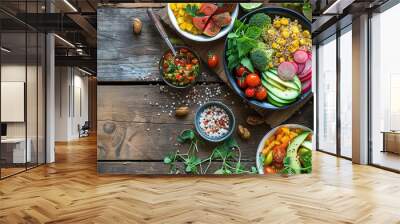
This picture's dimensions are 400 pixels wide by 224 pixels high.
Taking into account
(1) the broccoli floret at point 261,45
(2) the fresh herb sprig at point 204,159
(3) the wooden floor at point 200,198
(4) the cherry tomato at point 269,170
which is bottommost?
(3) the wooden floor at point 200,198

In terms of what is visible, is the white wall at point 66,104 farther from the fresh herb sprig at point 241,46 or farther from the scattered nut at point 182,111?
the fresh herb sprig at point 241,46

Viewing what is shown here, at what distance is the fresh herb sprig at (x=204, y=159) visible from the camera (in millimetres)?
5832

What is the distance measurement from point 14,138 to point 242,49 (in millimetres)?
3753

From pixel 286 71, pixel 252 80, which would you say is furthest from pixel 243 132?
pixel 286 71

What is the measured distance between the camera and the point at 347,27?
829 cm

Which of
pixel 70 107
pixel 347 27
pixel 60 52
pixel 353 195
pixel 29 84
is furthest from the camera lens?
pixel 70 107

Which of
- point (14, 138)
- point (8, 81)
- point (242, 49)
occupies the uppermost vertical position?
point (242, 49)

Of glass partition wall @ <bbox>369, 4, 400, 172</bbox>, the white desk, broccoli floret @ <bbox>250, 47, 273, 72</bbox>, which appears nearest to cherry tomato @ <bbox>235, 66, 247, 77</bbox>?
broccoli floret @ <bbox>250, 47, 273, 72</bbox>

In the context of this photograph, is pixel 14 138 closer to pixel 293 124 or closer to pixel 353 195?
pixel 293 124

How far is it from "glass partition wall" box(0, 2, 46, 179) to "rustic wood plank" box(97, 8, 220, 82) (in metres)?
1.33

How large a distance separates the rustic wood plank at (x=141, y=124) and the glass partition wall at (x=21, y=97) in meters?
1.35

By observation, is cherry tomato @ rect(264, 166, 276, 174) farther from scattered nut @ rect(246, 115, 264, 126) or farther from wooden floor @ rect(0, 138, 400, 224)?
scattered nut @ rect(246, 115, 264, 126)

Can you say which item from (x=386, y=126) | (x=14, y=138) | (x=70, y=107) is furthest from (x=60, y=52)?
(x=386, y=126)

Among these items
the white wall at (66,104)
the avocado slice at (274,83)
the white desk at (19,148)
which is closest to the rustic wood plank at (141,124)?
the avocado slice at (274,83)
